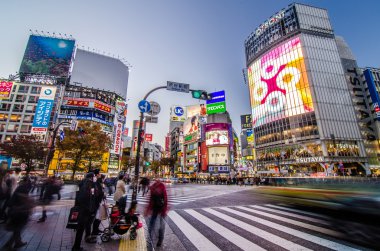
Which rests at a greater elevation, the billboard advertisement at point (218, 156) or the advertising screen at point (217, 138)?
the advertising screen at point (217, 138)

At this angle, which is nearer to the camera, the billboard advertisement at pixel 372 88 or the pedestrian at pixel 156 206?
the pedestrian at pixel 156 206

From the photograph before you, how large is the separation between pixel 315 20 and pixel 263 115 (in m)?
35.3

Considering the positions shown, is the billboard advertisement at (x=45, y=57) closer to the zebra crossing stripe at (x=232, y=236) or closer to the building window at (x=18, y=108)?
the building window at (x=18, y=108)

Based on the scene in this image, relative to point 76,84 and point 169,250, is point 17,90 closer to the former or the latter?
point 76,84

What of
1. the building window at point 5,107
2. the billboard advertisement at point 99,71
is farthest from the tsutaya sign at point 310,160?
the building window at point 5,107

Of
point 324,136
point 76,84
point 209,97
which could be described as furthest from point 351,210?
point 76,84

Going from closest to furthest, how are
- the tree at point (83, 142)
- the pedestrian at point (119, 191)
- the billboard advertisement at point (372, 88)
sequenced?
the pedestrian at point (119, 191) → the tree at point (83, 142) → the billboard advertisement at point (372, 88)

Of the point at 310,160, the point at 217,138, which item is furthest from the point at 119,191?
the point at 217,138

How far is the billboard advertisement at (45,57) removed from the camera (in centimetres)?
5744

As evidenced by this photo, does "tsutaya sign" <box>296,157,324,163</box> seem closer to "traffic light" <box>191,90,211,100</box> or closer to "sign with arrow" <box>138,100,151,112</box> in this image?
"traffic light" <box>191,90,211,100</box>

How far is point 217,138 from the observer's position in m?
62.1

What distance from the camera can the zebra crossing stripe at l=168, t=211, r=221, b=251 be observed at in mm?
4787

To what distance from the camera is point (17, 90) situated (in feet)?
183

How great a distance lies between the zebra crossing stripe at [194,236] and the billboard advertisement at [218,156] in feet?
180
